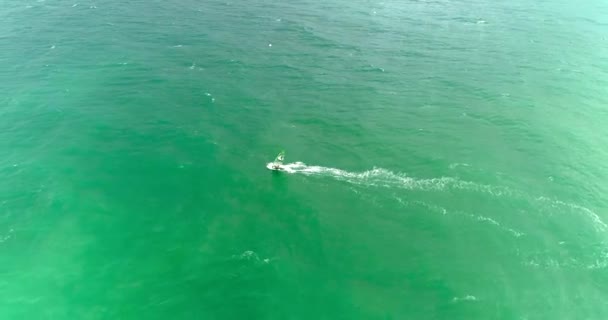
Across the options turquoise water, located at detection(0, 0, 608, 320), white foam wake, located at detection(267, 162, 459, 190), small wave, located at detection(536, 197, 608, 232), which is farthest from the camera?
white foam wake, located at detection(267, 162, 459, 190)

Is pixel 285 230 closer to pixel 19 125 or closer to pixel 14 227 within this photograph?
pixel 14 227

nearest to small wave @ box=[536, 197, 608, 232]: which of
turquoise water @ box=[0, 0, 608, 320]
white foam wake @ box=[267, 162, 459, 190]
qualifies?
turquoise water @ box=[0, 0, 608, 320]

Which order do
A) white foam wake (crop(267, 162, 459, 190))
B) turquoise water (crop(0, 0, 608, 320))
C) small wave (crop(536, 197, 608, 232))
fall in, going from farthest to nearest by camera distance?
white foam wake (crop(267, 162, 459, 190)), small wave (crop(536, 197, 608, 232)), turquoise water (crop(0, 0, 608, 320))

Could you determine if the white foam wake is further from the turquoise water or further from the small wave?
the small wave

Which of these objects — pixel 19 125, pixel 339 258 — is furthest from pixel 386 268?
pixel 19 125

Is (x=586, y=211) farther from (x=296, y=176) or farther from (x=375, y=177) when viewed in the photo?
(x=296, y=176)

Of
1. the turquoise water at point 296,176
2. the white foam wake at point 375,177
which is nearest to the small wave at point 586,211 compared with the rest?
the turquoise water at point 296,176

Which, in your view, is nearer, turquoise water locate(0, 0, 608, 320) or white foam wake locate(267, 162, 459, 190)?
turquoise water locate(0, 0, 608, 320)

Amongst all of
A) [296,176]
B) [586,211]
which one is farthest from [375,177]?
[586,211]
